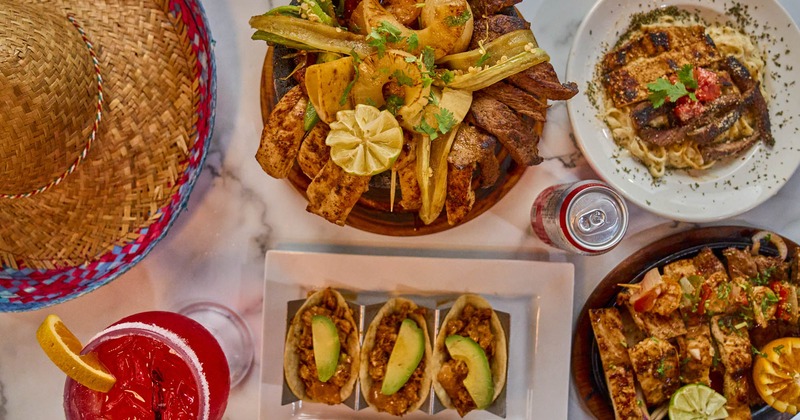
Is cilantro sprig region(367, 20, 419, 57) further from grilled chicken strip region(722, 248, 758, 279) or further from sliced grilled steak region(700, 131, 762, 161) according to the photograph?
grilled chicken strip region(722, 248, 758, 279)

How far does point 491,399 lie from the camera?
2242 mm

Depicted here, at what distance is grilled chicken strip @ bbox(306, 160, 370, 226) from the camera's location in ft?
6.39

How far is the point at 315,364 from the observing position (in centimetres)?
226

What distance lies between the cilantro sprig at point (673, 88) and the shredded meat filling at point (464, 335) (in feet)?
3.34

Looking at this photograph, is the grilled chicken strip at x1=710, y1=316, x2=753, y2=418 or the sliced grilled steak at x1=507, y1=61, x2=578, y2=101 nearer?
the sliced grilled steak at x1=507, y1=61, x2=578, y2=101

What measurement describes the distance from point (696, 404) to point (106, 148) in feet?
7.30

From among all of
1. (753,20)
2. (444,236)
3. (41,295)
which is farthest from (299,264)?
(753,20)

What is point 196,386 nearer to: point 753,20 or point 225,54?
point 225,54

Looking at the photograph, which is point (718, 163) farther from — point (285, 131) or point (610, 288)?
point (285, 131)

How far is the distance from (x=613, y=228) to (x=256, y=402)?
1.48 metres

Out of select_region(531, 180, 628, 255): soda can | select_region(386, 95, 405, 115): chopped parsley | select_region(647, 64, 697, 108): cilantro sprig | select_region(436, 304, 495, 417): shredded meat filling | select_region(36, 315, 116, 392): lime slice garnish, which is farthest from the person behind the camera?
select_region(647, 64, 697, 108): cilantro sprig

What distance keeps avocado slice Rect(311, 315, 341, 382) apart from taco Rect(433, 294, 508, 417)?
361 millimetres

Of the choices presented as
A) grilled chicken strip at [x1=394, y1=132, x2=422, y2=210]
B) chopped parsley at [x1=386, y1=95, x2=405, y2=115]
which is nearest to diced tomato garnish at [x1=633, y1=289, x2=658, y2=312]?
grilled chicken strip at [x1=394, y1=132, x2=422, y2=210]

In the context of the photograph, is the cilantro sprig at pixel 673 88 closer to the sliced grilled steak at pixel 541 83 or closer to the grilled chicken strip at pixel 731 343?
the sliced grilled steak at pixel 541 83
